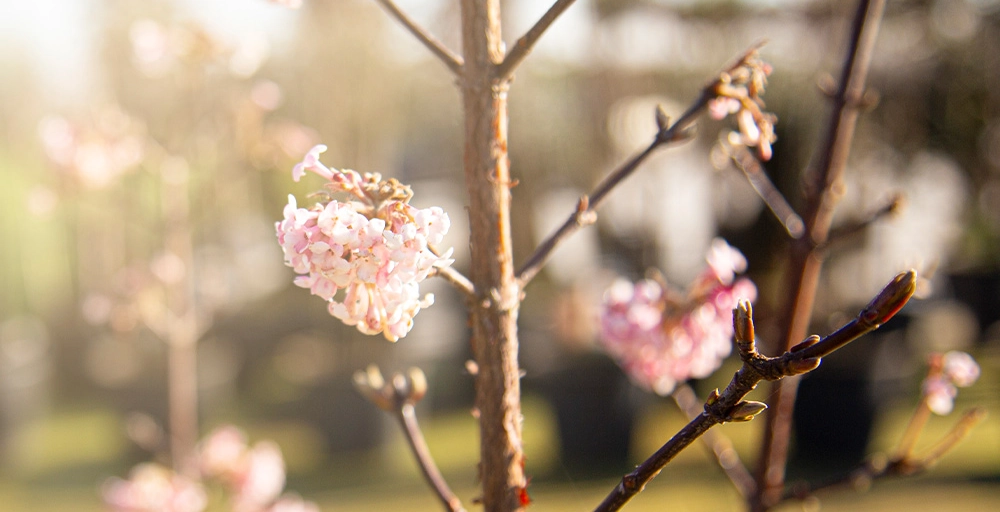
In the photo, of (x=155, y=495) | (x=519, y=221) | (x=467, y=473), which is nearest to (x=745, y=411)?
(x=155, y=495)

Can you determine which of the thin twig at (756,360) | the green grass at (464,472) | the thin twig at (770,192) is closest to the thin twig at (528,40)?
the thin twig at (756,360)

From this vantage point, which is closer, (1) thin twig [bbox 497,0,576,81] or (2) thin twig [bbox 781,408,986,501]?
(1) thin twig [bbox 497,0,576,81]

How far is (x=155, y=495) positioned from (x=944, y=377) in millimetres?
1560

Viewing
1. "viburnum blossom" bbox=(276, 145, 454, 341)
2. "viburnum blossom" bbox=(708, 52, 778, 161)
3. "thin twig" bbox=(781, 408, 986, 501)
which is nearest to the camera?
"viburnum blossom" bbox=(276, 145, 454, 341)

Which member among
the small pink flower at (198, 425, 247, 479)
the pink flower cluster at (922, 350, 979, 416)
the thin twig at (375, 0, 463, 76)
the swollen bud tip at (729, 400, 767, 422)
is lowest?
the swollen bud tip at (729, 400, 767, 422)

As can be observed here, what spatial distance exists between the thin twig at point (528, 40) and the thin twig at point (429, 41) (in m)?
0.05

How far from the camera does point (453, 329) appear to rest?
24.6 ft

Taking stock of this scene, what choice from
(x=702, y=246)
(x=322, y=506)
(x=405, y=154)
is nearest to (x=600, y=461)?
(x=322, y=506)

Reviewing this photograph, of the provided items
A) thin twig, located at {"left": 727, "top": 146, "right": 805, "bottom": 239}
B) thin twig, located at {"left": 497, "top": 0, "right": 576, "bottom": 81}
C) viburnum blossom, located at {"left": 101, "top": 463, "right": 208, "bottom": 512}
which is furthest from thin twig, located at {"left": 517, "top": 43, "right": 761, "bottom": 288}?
viburnum blossom, located at {"left": 101, "top": 463, "right": 208, "bottom": 512}

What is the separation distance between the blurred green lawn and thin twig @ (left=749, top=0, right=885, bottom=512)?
2.33 meters

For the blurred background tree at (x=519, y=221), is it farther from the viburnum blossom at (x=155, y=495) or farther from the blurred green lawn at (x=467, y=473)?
the viburnum blossom at (x=155, y=495)

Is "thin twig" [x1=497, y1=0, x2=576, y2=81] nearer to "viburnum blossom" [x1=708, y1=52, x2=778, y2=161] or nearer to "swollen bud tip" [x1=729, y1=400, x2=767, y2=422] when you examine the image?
"viburnum blossom" [x1=708, y1=52, x2=778, y2=161]

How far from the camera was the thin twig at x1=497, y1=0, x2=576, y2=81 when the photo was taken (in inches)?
27.4

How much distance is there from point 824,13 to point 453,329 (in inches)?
167
